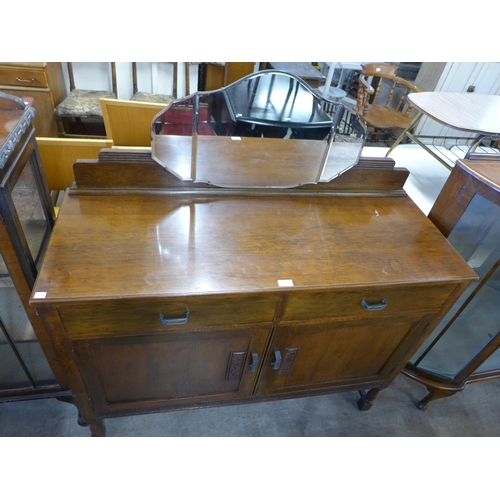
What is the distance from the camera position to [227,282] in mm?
704

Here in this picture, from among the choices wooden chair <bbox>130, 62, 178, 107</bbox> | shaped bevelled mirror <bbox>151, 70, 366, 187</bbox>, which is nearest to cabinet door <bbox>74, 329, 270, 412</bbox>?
shaped bevelled mirror <bbox>151, 70, 366, 187</bbox>

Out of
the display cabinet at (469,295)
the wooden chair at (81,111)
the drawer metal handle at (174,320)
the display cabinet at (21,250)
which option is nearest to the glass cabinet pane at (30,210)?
the display cabinet at (21,250)

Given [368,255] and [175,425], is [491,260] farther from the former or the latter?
[175,425]

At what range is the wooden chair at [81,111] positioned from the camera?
87.8 inches

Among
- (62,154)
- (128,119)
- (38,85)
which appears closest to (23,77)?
(38,85)

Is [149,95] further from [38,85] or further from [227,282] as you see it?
[227,282]

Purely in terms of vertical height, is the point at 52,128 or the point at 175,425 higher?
the point at 52,128

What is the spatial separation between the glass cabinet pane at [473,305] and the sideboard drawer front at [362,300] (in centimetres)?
19

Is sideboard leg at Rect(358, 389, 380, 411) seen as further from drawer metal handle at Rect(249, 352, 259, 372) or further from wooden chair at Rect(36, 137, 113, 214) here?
wooden chair at Rect(36, 137, 113, 214)

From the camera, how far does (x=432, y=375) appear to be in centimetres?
122

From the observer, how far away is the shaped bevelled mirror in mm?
835

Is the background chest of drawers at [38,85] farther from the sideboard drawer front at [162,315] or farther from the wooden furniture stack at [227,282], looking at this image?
the sideboard drawer front at [162,315]

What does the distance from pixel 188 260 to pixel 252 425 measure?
2.53 ft

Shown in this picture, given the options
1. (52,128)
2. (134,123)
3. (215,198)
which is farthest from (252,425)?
(52,128)
